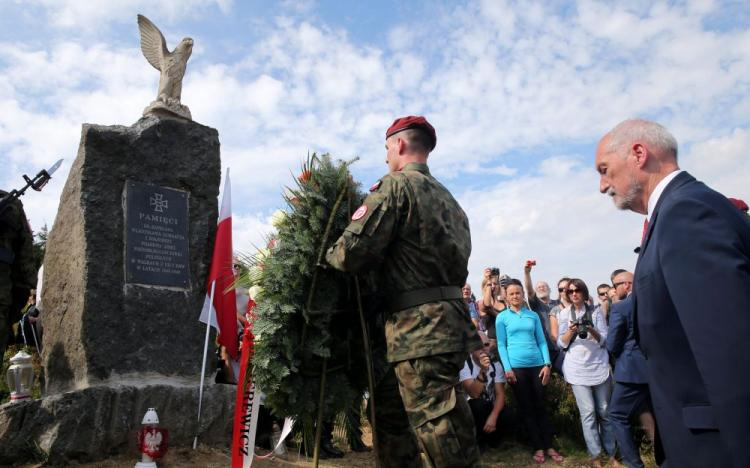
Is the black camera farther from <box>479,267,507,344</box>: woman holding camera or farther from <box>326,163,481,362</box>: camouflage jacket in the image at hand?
<box>326,163,481,362</box>: camouflage jacket

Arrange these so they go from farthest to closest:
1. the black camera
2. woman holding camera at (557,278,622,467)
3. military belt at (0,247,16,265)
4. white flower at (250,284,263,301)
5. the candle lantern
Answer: the black camera
woman holding camera at (557,278,622,467)
military belt at (0,247,16,265)
the candle lantern
white flower at (250,284,263,301)

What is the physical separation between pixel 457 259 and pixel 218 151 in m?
3.61

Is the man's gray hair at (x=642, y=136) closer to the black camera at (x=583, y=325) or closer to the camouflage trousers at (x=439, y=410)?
the camouflage trousers at (x=439, y=410)

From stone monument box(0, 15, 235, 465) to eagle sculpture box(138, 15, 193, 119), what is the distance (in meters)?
0.31

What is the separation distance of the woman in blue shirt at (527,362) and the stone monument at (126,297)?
3.29m

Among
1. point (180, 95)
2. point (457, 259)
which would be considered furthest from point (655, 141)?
point (180, 95)

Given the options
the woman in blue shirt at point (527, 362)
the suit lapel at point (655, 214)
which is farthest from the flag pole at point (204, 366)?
the suit lapel at point (655, 214)

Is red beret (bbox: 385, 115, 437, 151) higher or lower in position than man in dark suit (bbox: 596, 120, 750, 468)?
higher

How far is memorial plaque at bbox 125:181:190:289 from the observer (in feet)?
18.2

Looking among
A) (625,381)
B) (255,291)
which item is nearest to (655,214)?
(255,291)

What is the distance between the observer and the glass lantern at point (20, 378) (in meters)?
5.23

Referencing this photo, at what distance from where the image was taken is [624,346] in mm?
5844

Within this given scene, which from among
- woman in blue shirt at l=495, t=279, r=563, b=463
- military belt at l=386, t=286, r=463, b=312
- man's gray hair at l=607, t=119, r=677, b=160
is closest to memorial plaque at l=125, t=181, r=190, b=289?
military belt at l=386, t=286, r=463, b=312

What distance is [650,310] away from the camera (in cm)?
190
